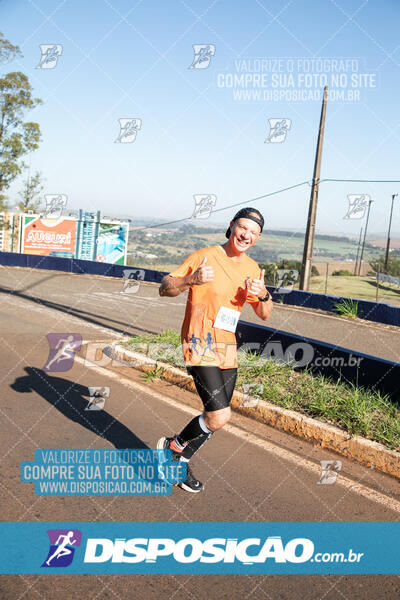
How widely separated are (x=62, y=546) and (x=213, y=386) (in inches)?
55.6

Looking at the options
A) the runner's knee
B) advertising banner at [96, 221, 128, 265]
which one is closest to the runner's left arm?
the runner's knee

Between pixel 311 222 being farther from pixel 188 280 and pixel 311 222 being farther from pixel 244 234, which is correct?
pixel 188 280

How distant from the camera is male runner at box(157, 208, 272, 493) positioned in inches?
143

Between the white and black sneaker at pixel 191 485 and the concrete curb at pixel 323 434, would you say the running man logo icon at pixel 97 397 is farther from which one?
the white and black sneaker at pixel 191 485

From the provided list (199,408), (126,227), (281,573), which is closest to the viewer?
(281,573)

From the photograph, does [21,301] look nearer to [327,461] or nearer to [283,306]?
[283,306]

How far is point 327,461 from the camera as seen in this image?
15.2ft

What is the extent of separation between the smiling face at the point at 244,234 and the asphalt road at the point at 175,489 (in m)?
1.89

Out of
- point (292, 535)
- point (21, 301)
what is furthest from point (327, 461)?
point (21, 301)

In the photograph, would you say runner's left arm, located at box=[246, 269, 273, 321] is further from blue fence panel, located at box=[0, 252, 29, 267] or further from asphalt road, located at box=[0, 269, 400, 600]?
blue fence panel, located at box=[0, 252, 29, 267]

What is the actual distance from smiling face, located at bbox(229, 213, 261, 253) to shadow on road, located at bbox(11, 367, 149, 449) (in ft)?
7.15

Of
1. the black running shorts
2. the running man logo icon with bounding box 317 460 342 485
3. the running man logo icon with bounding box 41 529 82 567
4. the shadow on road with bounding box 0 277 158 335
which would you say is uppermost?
the black running shorts

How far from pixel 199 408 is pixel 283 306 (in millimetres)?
13022

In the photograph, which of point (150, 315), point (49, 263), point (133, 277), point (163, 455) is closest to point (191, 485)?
point (163, 455)
